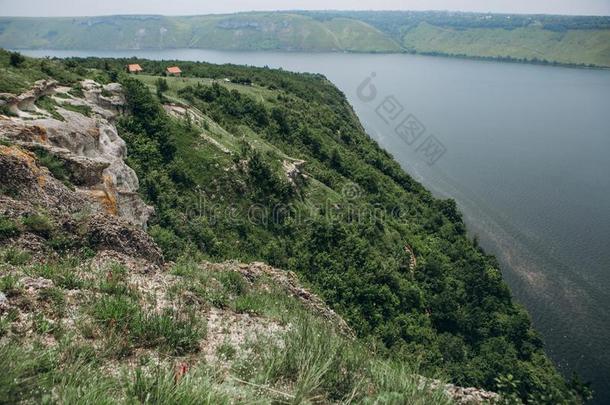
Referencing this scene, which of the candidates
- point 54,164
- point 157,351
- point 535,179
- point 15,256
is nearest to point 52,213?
point 15,256

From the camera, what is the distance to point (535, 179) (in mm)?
70375

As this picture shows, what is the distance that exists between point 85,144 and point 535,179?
240 ft

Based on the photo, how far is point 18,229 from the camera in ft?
34.5

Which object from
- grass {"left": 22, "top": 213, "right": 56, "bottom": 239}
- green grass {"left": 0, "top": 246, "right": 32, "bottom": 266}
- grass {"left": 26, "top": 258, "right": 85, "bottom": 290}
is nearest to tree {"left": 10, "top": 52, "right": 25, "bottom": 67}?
grass {"left": 22, "top": 213, "right": 56, "bottom": 239}

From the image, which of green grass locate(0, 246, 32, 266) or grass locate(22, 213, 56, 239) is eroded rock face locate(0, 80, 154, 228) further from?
green grass locate(0, 246, 32, 266)

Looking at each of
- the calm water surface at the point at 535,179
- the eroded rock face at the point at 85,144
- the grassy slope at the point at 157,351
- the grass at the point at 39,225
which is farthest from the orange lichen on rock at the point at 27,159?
the calm water surface at the point at 535,179

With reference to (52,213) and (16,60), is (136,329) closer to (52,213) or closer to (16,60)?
(52,213)

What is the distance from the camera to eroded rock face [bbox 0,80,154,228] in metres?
15.5

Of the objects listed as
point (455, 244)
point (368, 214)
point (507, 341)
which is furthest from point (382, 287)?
point (455, 244)

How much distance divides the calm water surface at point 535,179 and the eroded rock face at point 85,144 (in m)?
39.6

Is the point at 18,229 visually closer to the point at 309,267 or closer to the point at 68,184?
the point at 68,184

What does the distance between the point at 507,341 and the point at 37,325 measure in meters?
36.0

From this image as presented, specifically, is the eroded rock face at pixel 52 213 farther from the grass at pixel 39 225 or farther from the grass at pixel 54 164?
the grass at pixel 54 164

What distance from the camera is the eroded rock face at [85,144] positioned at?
15539mm
